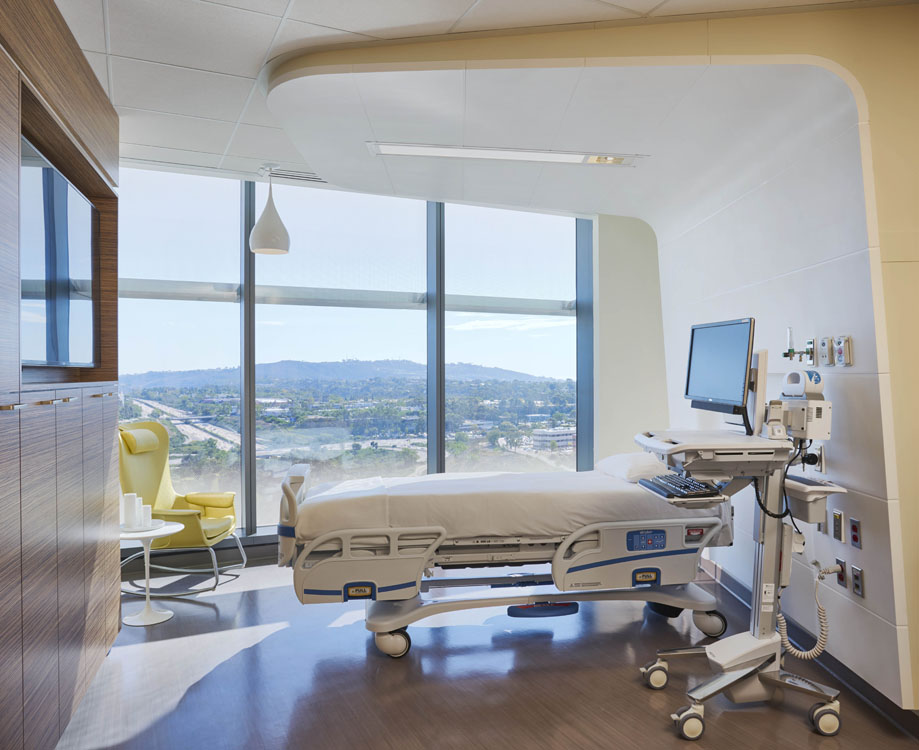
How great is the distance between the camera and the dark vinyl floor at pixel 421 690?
2568mm

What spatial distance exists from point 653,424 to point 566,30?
141 inches

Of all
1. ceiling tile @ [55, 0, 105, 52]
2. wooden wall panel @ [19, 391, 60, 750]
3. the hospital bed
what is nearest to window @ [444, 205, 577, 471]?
the hospital bed

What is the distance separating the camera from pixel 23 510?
208 cm

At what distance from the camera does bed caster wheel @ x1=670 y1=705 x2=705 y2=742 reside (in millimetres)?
2523

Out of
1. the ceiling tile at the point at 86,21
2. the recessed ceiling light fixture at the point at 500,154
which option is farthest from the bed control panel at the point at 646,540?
the ceiling tile at the point at 86,21

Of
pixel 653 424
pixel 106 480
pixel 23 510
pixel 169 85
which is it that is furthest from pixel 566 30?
pixel 653 424

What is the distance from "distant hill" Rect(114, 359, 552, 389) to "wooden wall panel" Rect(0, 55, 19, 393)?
9.61 ft

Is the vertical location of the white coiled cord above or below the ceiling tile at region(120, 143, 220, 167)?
below

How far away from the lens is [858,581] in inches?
109

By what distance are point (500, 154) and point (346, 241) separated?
198 centimetres

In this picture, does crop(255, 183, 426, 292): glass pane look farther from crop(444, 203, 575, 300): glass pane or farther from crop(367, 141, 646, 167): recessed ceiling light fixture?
crop(367, 141, 646, 167): recessed ceiling light fixture

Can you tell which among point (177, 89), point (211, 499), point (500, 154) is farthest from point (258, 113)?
point (211, 499)

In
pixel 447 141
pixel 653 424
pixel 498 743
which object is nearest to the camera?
pixel 498 743

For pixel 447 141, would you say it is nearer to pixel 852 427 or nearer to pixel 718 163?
pixel 718 163
